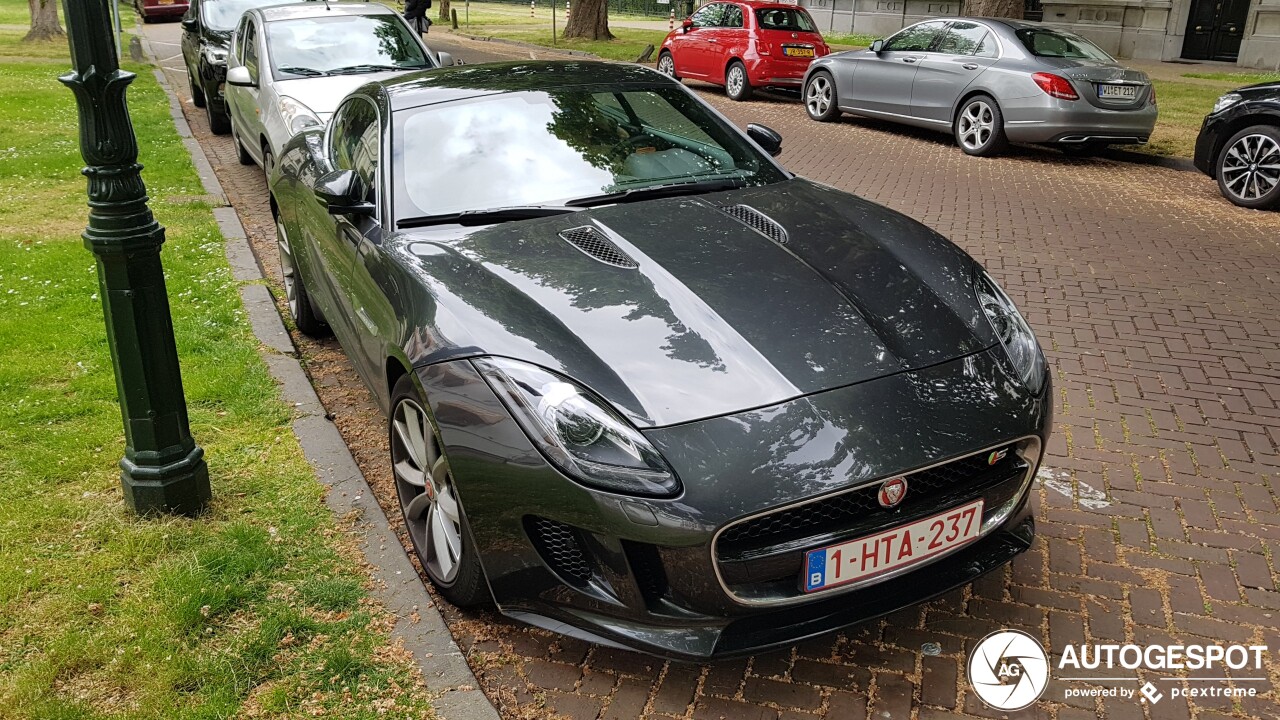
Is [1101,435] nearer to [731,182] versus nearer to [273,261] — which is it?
[731,182]

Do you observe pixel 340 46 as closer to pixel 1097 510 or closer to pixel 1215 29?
pixel 1097 510

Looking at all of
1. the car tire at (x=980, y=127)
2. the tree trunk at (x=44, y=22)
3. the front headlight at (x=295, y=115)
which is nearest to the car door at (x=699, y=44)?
the car tire at (x=980, y=127)

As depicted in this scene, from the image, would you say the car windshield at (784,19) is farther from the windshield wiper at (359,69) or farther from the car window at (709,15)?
the windshield wiper at (359,69)

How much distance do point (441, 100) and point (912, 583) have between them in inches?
108

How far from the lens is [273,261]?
7145 mm

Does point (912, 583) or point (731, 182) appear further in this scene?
point (731, 182)

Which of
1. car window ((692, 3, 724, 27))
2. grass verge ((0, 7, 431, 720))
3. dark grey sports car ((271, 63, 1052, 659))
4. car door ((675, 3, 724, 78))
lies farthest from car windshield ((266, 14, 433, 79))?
car window ((692, 3, 724, 27))

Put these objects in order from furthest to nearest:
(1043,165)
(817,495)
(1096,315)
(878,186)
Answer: (1043,165)
(878,186)
(1096,315)
(817,495)

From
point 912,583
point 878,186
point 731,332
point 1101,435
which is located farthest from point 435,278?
point 878,186

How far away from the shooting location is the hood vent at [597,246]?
331 cm

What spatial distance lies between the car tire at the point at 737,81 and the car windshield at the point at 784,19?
725 millimetres

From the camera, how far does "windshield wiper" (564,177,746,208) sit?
12.6 feet

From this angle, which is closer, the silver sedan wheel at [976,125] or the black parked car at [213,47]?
the silver sedan wheel at [976,125]

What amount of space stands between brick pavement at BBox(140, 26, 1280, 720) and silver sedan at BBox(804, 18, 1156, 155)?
2532 mm
